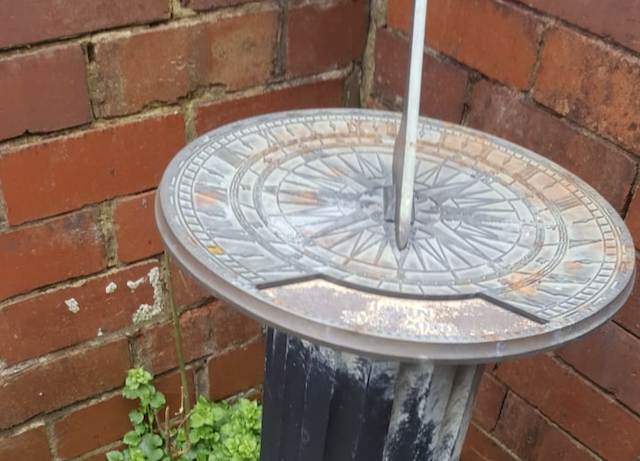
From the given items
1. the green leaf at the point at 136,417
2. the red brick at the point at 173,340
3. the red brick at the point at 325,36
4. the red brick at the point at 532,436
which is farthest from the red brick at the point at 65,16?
the red brick at the point at 532,436

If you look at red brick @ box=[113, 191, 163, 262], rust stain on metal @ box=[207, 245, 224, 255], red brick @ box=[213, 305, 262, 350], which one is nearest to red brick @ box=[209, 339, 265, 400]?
red brick @ box=[213, 305, 262, 350]

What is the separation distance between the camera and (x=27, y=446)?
1.75 meters

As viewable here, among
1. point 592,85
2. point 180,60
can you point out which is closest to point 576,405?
point 592,85

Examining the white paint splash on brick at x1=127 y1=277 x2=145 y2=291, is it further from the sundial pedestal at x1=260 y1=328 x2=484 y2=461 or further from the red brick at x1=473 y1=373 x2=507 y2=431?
the red brick at x1=473 y1=373 x2=507 y2=431

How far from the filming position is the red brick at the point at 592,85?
1.33 metres

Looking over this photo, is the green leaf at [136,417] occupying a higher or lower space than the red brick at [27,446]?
lower

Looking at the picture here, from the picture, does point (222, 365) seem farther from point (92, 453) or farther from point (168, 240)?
point (168, 240)

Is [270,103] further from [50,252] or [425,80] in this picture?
[50,252]

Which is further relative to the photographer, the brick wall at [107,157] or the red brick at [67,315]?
the red brick at [67,315]

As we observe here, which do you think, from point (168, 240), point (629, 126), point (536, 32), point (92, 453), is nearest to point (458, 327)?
point (168, 240)

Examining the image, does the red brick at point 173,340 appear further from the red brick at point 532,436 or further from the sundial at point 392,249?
the red brick at point 532,436

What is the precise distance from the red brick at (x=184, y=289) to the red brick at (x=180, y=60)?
0.43m

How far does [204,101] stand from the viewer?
1636 millimetres

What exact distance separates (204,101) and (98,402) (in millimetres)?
783
